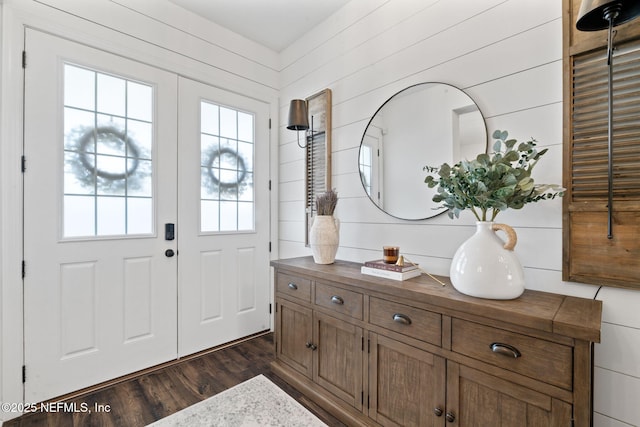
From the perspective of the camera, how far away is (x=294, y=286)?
2.11 m

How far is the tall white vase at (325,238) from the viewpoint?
2113 mm

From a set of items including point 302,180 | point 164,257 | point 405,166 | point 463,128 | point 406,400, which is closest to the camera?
point 406,400

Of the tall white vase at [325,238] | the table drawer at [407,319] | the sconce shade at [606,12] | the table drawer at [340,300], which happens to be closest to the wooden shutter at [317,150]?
the tall white vase at [325,238]

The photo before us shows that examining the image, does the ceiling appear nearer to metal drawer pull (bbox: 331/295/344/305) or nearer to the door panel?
the door panel

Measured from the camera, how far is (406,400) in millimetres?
1458

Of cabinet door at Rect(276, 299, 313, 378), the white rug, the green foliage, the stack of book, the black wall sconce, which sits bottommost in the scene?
the white rug

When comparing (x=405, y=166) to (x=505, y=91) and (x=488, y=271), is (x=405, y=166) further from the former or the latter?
(x=488, y=271)

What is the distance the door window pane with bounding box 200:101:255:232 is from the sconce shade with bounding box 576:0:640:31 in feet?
8.24

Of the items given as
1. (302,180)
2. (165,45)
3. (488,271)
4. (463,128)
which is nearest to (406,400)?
(488,271)

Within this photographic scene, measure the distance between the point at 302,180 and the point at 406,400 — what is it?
6.49ft

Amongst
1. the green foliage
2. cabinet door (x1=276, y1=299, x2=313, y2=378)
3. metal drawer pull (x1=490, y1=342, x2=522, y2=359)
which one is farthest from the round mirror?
cabinet door (x1=276, y1=299, x2=313, y2=378)

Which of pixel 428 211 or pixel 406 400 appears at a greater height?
pixel 428 211

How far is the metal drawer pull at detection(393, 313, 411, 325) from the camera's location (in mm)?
1447

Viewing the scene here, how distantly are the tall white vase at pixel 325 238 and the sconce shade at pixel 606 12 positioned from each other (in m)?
1.57
